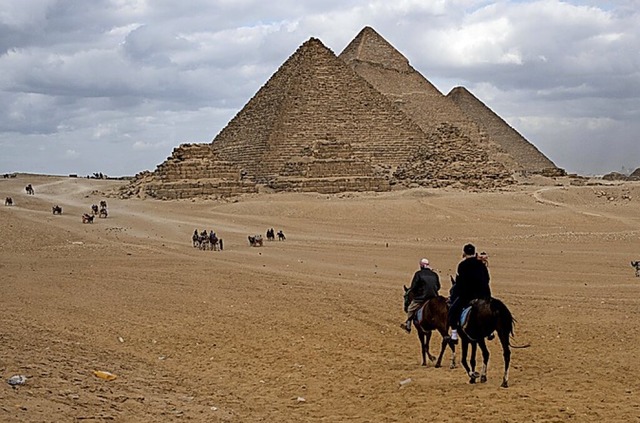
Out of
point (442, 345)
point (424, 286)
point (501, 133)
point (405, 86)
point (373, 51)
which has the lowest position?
point (442, 345)

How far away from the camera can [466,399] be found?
22.5 ft

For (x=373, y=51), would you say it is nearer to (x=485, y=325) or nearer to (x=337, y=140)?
(x=337, y=140)

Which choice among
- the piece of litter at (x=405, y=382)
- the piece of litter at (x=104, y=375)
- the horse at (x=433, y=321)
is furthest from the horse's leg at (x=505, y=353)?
the piece of litter at (x=104, y=375)

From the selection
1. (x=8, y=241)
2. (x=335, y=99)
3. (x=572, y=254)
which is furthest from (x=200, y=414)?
(x=335, y=99)

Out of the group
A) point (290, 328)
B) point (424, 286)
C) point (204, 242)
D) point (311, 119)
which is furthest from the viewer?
point (311, 119)

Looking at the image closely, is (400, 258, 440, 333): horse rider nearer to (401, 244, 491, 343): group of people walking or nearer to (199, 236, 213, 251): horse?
(401, 244, 491, 343): group of people walking

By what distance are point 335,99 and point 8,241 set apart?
40.4 meters

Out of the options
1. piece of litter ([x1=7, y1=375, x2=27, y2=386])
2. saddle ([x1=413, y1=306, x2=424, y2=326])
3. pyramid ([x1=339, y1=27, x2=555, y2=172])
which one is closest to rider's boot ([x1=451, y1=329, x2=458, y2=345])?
saddle ([x1=413, y1=306, x2=424, y2=326])

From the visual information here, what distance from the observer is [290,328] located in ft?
34.4

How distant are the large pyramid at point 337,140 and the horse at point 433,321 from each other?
105 feet

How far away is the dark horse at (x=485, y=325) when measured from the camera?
23.4ft

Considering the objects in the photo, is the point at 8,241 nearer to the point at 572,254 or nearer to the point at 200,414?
the point at 572,254

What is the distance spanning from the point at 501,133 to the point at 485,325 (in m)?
88.3

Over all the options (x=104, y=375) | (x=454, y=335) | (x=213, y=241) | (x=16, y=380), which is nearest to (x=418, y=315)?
(x=454, y=335)
